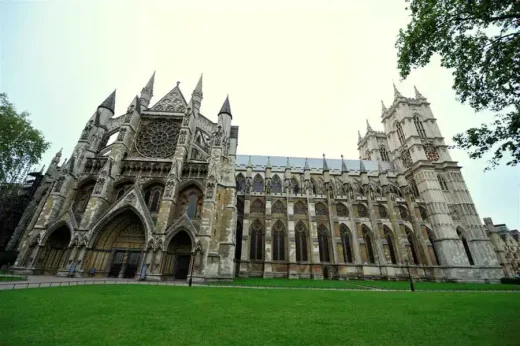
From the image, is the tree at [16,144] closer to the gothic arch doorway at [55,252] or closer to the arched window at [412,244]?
the gothic arch doorway at [55,252]

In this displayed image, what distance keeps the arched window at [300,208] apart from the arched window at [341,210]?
16.0 feet

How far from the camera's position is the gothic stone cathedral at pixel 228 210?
18.5 metres

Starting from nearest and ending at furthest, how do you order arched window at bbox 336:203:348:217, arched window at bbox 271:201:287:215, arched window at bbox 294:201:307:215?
1. arched window at bbox 271:201:287:215
2. arched window at bbox 294:201:307:215
3. arched window at bbox 336:203:348:217

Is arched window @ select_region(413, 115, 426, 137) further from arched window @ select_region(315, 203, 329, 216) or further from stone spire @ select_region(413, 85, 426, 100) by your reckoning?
arched window @ select_region(315, 203, 329, 216)

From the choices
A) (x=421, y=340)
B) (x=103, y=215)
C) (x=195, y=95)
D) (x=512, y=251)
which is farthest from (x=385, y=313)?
(x=512, y=251)

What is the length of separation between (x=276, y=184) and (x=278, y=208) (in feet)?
18.2

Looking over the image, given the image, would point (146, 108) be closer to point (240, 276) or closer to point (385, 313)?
point (240, 276)

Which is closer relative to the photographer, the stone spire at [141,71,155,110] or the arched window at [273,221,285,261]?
the stone spire at [141,71,155,110]

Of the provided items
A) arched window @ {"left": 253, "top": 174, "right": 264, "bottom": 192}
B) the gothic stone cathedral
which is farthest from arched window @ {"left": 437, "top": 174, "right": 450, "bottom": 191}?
arched window @ {"left": 253, "top": 174, "right": 264, "bottom": 192}

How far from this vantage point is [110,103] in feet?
85.2

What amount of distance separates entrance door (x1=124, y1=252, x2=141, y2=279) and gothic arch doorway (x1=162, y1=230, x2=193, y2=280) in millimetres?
3042

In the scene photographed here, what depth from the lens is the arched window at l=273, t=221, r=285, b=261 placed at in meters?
28.7

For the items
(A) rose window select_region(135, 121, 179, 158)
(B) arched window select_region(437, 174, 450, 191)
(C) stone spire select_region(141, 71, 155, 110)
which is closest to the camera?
(A) rose window select_region(135, 121, 179, 158)

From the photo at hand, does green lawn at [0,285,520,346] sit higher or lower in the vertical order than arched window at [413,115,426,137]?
lower
